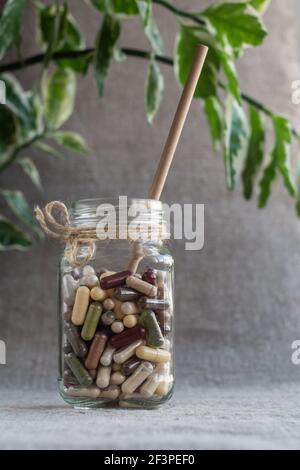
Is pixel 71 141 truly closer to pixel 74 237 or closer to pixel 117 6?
pixel 117 6

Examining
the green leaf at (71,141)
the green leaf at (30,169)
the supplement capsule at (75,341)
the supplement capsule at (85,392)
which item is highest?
the green leaf at (71,141)

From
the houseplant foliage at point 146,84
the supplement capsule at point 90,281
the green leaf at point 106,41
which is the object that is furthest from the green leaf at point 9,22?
the supplement capsule at point 90,281

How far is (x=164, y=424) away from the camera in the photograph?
66cm

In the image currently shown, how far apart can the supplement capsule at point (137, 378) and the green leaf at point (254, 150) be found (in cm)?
39

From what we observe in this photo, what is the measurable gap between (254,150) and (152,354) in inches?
16.4

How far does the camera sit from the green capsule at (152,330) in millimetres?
749

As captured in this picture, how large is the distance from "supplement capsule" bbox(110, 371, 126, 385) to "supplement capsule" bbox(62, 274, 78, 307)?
0.08 meters

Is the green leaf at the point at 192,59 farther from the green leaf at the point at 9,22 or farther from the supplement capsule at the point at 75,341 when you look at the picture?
the supplement capsule at the point at 75,341

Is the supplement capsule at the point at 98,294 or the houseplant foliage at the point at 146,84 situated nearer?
the supplement capsule at the point at 98,294

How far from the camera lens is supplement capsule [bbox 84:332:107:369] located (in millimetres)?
746

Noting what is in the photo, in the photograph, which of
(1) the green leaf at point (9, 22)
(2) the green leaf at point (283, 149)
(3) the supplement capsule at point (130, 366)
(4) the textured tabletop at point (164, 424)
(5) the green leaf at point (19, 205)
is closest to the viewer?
(4) the textured tabletop at point (164, 424)

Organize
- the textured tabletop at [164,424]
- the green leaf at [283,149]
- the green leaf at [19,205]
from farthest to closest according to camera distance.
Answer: the green leaf at [19,205] → the green leaf at [283,149] → the textured tabletop at [164,424]
